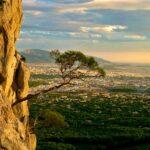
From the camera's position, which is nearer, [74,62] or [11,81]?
[11,81]

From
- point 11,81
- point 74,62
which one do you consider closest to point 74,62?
point 74,62

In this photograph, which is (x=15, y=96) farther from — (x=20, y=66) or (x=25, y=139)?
(x=25, y=139)

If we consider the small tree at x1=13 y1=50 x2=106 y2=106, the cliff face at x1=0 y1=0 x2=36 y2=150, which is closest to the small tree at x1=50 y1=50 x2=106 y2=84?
the small tree at x1=13 y1=50 x2=106 y2=106

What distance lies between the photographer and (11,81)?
40969mm

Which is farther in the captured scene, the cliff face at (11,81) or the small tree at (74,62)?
the small tree at (74,62)

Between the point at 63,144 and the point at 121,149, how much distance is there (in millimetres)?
12094

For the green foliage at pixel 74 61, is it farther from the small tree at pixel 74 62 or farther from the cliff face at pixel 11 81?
the cliff face at pixel 11 81

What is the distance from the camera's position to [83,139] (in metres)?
109

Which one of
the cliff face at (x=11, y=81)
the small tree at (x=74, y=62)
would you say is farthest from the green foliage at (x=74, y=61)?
the cliff face at (x=11, y=81)

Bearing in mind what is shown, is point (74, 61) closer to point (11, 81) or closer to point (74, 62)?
point (74, 62)

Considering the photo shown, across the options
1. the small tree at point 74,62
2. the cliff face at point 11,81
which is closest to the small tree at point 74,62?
the small tree at point 74,62

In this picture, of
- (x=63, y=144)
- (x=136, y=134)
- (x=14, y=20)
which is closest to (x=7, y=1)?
(x=14, y=20)

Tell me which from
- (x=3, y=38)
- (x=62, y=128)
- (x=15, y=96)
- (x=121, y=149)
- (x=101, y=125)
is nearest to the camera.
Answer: (x=3, y=38)

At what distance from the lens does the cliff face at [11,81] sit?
32.7 m
